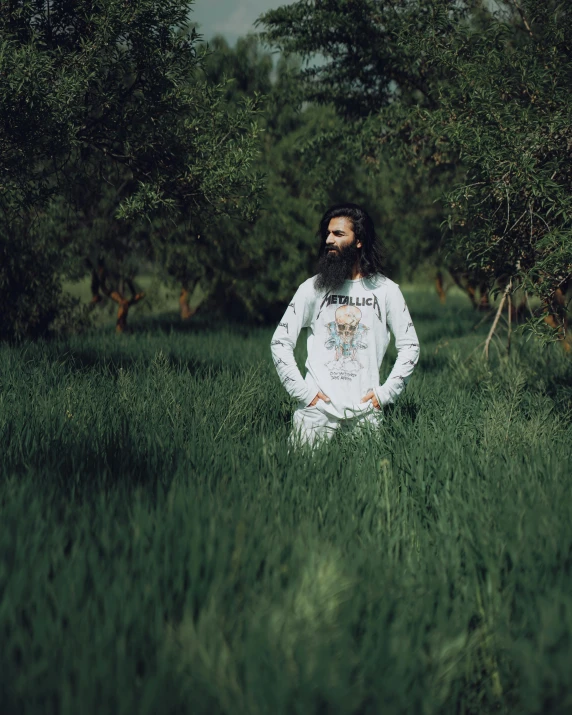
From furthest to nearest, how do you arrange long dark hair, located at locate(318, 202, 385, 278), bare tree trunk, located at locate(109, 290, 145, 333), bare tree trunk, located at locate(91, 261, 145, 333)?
1. bare tree trunk, located at locate(91, 261, 145, 333)
2. bare tree trunk, located at locate(109, 290, 145, 333)
3. long dark hair, located at locate(318, 202, 385, 278)

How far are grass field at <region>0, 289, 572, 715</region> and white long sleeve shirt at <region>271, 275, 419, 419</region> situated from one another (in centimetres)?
31

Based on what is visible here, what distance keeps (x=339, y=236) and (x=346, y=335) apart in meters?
0.61

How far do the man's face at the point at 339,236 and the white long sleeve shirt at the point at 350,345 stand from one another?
0.22 metres

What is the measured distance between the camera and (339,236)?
437cm

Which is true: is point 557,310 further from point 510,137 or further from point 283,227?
point 283,227

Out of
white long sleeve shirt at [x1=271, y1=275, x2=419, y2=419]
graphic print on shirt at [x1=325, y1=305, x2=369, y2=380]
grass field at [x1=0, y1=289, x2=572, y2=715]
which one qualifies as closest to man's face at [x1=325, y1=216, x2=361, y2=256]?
white long sleeve shirt at [x1=271, y1=275, x2=419, y2=419]

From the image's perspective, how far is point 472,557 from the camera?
288 centimetres

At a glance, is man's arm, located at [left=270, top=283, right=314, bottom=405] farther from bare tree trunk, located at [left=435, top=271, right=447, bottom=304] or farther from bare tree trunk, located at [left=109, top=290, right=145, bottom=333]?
bare tree trunk, located at [left=435, top=271, right=447, bottom=304]

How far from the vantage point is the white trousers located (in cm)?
437

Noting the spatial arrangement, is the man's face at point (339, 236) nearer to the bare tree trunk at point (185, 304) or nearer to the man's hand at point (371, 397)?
the man's hand at point (371, 397)

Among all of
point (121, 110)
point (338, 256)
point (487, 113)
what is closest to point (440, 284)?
point (121, 110)

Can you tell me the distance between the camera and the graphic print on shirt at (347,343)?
14.1 feet

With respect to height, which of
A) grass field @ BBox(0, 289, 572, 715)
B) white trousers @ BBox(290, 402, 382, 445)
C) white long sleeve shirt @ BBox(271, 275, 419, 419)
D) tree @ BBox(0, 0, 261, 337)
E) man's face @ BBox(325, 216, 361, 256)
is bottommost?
grass field @ BBox(0, 289, 572, 715)

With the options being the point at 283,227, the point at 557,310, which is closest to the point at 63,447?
the point at 557,310
